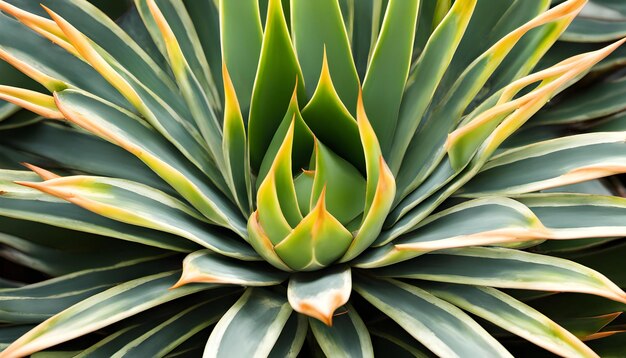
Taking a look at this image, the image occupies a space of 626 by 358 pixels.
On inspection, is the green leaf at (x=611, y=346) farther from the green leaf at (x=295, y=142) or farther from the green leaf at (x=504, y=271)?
the green leaf at (x=295, y=142)

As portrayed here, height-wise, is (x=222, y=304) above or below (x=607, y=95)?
below

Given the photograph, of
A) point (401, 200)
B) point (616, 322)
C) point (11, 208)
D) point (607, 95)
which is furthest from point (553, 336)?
point (11, 208)

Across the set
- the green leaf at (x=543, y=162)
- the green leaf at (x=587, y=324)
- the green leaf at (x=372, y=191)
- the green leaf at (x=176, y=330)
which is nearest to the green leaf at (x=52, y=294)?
the green leaf at (x=176, y=330)

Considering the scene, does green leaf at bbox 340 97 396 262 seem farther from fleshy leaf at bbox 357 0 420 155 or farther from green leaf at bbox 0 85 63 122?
green leaf at bbox 0 85 63 122

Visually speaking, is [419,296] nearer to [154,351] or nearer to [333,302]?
[333,302]

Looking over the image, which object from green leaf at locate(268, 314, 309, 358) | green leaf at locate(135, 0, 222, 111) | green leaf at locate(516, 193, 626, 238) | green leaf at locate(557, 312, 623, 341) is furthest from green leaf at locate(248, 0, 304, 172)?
green leaf at locate(557, 312, 623, 341)

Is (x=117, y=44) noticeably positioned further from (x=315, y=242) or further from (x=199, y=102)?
(x=315, y=242)
